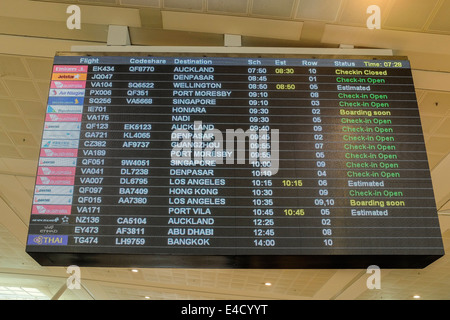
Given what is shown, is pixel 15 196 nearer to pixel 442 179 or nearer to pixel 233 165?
pixel 233 165

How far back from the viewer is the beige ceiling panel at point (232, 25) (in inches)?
129

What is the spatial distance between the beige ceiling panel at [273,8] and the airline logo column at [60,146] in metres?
1.42

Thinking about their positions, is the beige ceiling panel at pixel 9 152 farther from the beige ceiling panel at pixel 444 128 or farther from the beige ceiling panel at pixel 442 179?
the beige ceiling panel at pixel 442 179

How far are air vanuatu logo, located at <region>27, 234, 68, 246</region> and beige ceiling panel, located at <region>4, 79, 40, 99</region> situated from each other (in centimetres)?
227

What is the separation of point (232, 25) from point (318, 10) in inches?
27.2

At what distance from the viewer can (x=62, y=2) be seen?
3.22 m

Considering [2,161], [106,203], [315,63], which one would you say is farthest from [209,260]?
[2,161]

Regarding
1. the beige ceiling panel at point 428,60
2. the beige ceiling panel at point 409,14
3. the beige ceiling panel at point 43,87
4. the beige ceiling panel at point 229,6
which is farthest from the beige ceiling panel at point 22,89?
the beige ceiling panel at point 428,60

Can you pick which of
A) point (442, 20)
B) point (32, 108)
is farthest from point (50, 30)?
point (442, 20)

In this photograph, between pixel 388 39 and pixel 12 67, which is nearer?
pixel 388 39

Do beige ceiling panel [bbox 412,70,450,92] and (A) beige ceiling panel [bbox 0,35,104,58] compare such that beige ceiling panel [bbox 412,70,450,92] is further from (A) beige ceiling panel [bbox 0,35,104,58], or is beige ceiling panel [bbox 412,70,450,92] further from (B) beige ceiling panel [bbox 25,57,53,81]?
(B) beige ceiling panel [bbox 25,57,53,81]

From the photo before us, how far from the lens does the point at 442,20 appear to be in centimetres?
319

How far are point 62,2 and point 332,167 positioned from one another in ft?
8.06

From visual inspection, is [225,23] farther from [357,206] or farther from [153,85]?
[357,206]
